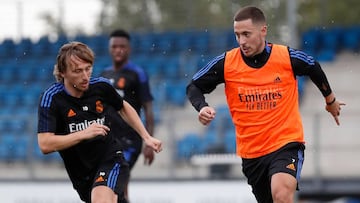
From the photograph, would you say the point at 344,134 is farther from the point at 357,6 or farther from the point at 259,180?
the point at 357,6

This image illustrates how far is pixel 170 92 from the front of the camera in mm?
16703

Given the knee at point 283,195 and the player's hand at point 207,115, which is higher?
the player's hand at point 207,115

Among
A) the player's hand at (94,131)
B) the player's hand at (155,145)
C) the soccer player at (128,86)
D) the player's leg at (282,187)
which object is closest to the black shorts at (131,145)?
the soccer player at (128,86)

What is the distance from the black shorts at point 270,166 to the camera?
22.3 feet

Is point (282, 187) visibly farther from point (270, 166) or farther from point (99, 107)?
point (99, 107)

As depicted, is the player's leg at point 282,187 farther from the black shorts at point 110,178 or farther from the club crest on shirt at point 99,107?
the club crest on shirt at point 99,107

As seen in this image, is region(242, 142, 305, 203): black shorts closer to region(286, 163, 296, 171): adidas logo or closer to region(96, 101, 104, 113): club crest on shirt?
region(286, 163, 296, 171): adidas logo

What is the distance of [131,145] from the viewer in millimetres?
9594

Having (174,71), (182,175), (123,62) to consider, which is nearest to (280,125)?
(123,62)

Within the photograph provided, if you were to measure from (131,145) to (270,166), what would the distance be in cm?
296

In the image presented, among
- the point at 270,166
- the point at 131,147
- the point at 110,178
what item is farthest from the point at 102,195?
the point at 131,147

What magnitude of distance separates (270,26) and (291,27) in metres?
2.09

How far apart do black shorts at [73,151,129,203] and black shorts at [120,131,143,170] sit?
247cm

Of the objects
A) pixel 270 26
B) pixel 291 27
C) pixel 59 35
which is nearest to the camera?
pixel 291 27
